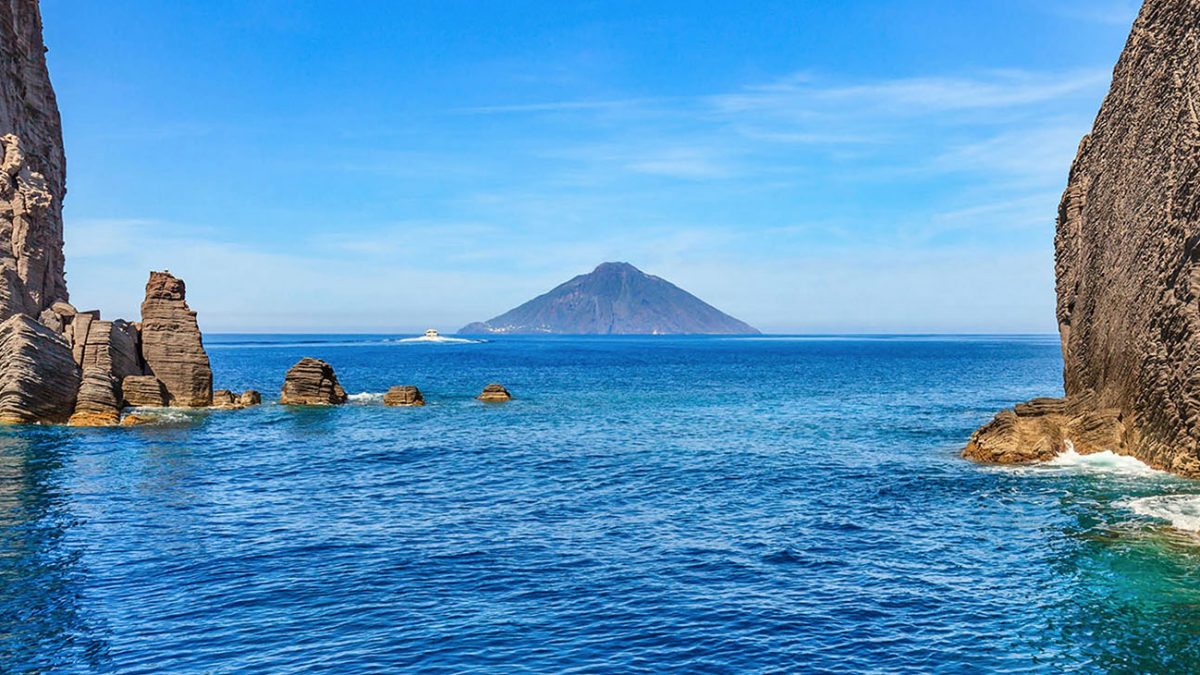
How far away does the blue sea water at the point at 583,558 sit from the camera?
845 inches

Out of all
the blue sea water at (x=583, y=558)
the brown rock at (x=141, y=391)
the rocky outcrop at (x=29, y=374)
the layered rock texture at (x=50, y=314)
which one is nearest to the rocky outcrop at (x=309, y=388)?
the layered rock texture at (x=50, y=314)

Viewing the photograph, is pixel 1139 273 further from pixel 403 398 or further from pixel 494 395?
pixel 403 398

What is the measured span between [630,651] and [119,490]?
105ft

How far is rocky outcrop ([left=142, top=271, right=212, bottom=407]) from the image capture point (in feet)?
262

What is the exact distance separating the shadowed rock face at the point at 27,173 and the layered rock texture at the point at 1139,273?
254ft

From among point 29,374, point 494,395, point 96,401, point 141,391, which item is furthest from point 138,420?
point 494,395

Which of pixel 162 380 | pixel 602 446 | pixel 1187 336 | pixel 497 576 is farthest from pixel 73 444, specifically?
pixel 1187 336

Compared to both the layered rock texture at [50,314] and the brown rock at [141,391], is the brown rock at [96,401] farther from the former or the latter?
the brown rock at [141,391]

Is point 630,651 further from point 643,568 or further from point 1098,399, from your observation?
point 1098,399

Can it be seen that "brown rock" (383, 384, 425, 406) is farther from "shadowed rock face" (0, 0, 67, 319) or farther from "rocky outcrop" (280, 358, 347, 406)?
"shadowed rock face" (0, 0, 67, 319)

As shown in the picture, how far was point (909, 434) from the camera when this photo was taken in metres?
63.6

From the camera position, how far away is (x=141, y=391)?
76.8 m

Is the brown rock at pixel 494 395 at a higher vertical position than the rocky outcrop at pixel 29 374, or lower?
lower

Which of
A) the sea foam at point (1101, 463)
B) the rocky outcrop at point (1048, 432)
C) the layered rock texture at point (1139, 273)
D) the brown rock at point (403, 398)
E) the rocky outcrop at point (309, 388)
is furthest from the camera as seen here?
the brown rock at point (403, 398)
